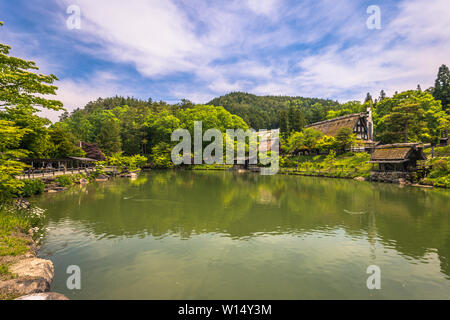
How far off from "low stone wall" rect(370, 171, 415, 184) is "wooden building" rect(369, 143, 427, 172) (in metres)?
0.93

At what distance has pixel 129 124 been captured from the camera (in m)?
61.8

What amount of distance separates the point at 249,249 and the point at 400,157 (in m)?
29.1

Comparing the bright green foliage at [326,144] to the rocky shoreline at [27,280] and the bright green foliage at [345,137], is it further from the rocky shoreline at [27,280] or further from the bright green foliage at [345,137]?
the rocky shoreline at [27,280]

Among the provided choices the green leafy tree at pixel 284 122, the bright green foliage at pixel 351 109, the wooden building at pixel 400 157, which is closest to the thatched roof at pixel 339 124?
the green leafy tree at pixel 284 122

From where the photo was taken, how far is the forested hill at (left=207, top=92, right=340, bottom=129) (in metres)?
92.6

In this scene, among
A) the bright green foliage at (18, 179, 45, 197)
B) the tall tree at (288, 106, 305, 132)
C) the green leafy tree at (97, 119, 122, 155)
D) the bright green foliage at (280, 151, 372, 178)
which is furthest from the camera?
the tall tree at (288, 106, 305, 132)

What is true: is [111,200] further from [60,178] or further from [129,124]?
[129,124]

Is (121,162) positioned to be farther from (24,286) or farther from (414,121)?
(414,121)

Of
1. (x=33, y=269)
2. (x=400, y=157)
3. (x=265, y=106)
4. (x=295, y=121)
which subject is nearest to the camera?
(x=33, y=269)

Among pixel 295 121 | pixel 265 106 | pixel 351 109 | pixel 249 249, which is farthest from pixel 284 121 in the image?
pixel 265 106

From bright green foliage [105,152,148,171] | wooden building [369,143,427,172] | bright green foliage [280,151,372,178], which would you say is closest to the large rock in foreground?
wooden building [369,143,427,172]

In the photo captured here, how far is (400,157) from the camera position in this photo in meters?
28.1

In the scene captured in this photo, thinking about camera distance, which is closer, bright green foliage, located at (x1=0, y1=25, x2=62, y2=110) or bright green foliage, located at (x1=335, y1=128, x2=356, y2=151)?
bright green foliage, located at (x1=0, y1=25, x2=62, y2=110)

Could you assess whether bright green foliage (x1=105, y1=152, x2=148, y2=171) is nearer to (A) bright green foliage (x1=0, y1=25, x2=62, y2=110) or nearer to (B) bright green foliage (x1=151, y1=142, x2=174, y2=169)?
(B) bright green foliage (x1=151, y1=142, x2=174, y2=169)
